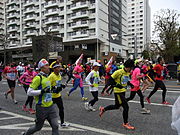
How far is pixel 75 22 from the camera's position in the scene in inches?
1929

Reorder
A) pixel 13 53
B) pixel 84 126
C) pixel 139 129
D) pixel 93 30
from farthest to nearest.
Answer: pixel 13 53 → pixel 93 30 → pixel 84 126 → pixel 139 129

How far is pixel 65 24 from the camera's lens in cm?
5088

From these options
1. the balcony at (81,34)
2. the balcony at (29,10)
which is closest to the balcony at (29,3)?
the balcony at (29,10)

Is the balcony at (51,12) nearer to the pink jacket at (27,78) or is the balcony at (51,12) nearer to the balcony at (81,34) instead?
the balcony at (81,34)

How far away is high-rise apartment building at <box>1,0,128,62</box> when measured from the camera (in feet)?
151

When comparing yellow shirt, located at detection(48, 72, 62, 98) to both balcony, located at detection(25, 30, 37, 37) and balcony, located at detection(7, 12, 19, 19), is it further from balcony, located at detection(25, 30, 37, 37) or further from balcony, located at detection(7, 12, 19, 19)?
balcony, located at detection(7, 12, 19, 19)

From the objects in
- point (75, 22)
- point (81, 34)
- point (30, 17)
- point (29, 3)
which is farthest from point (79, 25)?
point (29, 3)

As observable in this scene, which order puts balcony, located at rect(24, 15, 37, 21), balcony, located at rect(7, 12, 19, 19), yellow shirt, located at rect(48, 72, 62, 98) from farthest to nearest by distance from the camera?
balcony, located at rect(7, 12, 19, 19) → balcony, located at rect(24, 15, 37, 21) → yellow shirt, located at rect(48, 72, 62, 98)

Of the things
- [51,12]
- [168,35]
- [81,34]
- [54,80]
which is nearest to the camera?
[54,80]

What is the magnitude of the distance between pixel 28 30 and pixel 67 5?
17102 mm

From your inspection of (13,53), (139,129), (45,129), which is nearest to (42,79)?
(45,129)

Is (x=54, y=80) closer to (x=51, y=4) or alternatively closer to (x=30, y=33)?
(x=51, y=4)

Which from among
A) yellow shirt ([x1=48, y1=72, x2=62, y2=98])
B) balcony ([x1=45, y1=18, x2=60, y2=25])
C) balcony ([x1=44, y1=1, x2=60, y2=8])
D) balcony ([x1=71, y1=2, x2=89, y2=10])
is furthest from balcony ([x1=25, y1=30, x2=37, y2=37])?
yellow shirt ([x1=48, y1=72, x2=62, y2=98])

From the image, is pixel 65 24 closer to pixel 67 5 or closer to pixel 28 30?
pixel 67 5
